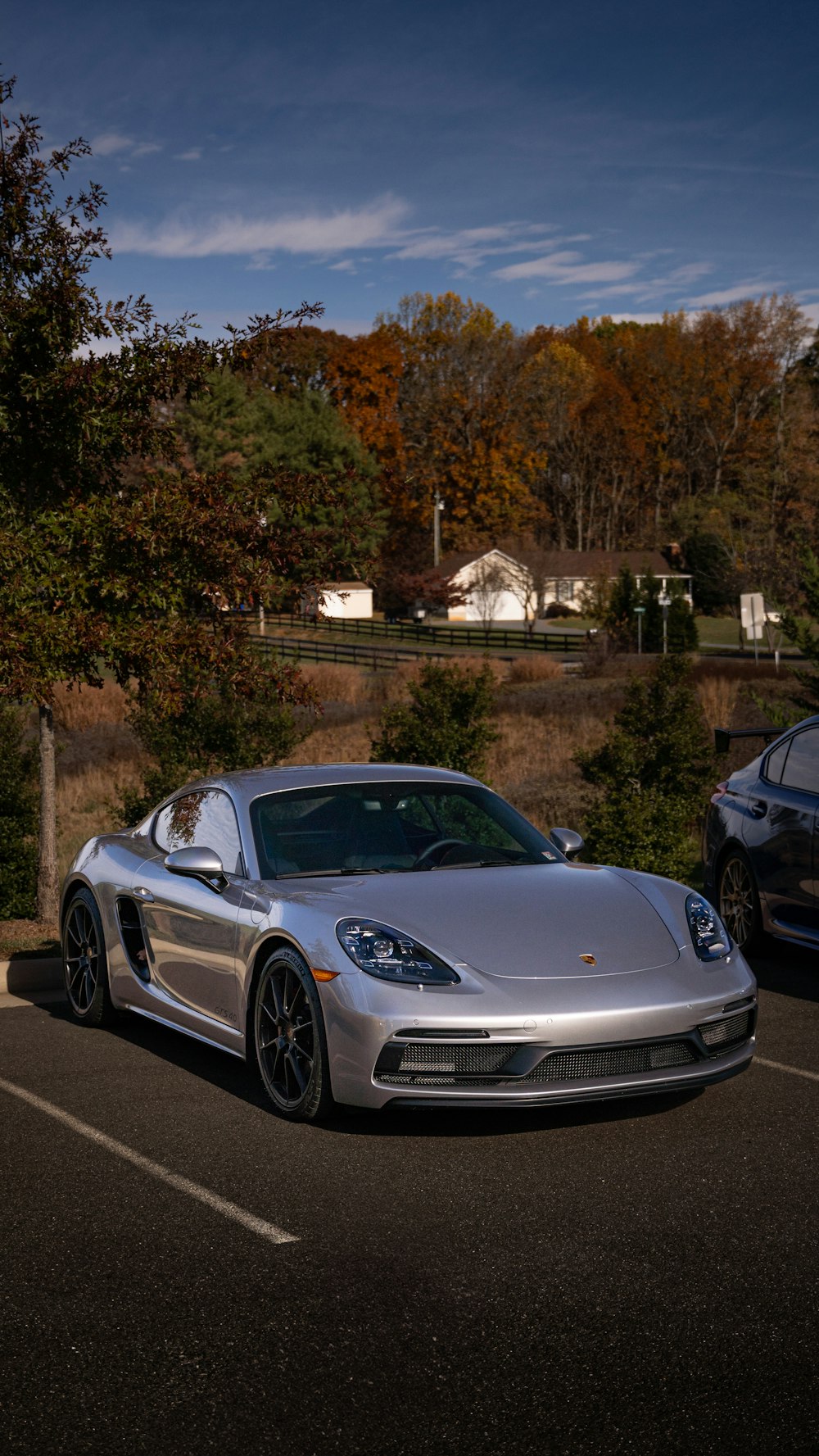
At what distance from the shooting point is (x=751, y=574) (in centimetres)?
7356

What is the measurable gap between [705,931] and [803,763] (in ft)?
10.3

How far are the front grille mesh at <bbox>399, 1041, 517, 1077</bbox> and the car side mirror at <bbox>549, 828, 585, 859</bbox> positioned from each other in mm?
1991

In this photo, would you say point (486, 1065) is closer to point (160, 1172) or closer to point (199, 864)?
point (160, 1172)

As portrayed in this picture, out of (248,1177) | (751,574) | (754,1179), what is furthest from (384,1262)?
(751,574)

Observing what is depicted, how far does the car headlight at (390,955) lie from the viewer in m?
5.73

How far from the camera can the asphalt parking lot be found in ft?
11.4

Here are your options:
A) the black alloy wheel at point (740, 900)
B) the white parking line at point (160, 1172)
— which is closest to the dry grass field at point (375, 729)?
the black alloy wheel at point (740, 900)

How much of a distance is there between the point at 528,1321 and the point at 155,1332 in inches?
37.2

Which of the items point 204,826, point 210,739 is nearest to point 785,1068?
point 204,826

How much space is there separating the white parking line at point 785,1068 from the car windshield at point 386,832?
1287mm

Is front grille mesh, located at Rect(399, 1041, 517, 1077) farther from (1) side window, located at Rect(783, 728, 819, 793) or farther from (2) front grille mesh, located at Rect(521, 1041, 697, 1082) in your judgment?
(1) side window, located at Rect(783, 728, 819, 793)

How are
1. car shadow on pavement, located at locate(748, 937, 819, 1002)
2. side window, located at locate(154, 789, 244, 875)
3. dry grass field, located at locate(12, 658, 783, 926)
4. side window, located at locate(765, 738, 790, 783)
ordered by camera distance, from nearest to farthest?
1. side window, located at locate(154, 789, 244, 875)
2. car shadow on pavement, located at locate(748, 937, 819, 1002)
3. side window, located at locate(765, 738, 790, 783)
4. dry grass field, located at locate(12, 658, 783, 926)

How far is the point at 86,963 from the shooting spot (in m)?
8.44

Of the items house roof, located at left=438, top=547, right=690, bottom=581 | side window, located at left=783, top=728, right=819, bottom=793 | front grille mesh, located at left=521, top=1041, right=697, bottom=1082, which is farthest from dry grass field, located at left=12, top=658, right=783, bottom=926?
house roof, located at left=438, top=547, right=690, bottom=581
